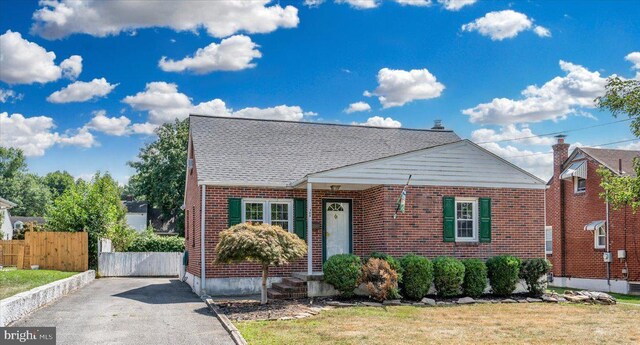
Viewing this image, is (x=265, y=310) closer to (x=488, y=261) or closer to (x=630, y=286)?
(x=488, y=261)

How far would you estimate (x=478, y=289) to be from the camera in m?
17.2

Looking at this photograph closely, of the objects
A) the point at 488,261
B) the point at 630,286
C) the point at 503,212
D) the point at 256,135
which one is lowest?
the point at 630,286

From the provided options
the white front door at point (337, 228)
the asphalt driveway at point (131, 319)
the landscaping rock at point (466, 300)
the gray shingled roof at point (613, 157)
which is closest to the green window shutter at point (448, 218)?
the landscaping rock at point (466, 300)

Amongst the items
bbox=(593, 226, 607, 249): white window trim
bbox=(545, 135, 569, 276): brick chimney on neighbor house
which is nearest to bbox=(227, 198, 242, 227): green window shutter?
bbox=(593, 226, 607, 249): white window trim

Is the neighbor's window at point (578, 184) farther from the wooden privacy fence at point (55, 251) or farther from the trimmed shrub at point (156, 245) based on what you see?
the wooden privacy fence at point (55, 251)

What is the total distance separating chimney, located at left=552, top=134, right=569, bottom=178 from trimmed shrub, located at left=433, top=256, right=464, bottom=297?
13.9m

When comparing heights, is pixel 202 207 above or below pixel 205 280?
above

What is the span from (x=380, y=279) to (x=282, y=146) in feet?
23.3

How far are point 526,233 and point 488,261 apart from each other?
2.07 metres

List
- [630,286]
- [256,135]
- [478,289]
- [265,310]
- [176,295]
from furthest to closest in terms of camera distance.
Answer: [630,286] < [256,135] < [176,295] < [478,289] < [265,310]

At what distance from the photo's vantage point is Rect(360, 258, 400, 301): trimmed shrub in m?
15.8

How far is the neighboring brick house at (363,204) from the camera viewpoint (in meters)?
17.7

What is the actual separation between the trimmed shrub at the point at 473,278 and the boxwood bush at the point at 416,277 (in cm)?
132

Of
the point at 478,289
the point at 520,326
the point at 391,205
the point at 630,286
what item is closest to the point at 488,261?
the point at 478,289
